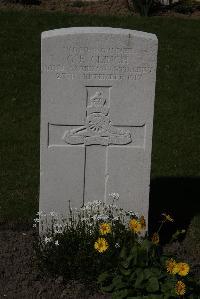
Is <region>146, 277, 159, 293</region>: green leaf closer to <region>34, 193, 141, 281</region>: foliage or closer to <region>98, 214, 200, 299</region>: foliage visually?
<region>98, 214, 200, 299</region>: foliage

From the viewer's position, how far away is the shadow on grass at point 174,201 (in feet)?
22.4

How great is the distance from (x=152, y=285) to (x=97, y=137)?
145cm

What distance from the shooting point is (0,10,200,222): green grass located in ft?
26.5

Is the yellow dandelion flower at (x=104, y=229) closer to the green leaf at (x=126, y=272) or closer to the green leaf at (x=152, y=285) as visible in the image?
the green leaf at (x=126, y=272)

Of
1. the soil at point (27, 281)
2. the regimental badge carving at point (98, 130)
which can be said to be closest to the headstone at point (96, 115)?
the regimental badge carving at point (98, 130)

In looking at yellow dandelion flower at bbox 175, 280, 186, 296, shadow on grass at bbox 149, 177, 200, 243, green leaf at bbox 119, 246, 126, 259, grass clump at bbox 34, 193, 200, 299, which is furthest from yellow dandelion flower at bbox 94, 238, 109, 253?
shadow on grass at bbox 149, 177, 200, 243

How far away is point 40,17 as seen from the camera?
13078 millimetres

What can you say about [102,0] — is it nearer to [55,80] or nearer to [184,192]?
[184,192]

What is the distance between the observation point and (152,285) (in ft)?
16.0

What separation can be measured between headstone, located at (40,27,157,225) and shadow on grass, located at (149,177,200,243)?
89cm

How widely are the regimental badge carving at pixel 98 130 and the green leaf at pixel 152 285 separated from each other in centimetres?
133

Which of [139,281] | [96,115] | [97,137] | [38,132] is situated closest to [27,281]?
[139,281]

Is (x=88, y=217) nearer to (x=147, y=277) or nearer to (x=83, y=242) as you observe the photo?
(x=83, y=242)

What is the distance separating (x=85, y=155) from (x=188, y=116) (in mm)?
4544
